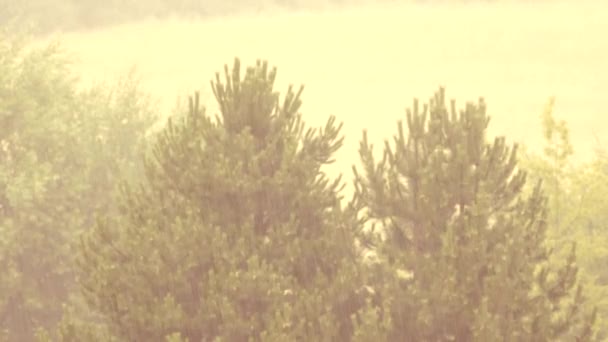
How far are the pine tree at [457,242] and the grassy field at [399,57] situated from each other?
257 feet

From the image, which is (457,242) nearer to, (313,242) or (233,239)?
(313,242)

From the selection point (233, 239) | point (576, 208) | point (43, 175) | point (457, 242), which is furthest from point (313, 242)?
point (43, 175)

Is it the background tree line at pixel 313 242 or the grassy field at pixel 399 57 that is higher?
the grassy field at pixel 399 57

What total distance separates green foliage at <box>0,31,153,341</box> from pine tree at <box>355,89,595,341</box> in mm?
13993

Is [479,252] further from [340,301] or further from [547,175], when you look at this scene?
[547,175]

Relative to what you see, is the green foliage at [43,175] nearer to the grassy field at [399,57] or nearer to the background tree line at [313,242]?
the background tree line at [313,242]

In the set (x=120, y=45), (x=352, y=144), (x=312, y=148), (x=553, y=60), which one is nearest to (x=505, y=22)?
(x=553, y=60)

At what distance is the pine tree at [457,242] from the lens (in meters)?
16.1

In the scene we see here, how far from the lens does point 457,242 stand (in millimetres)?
16641

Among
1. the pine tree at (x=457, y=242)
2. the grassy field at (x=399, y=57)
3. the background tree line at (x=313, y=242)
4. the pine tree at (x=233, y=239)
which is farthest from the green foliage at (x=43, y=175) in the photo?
the grassy field at (x=399, y=57)

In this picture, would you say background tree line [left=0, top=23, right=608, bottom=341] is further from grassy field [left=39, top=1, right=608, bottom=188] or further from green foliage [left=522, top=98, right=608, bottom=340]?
grassy field [left=39, top=1, right=608, bottom=188]

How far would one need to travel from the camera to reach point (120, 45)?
92.3 meters

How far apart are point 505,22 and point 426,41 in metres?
10.1

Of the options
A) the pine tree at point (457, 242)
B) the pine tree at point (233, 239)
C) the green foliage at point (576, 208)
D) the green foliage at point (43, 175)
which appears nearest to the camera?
the pine tree at point (457, 242)
